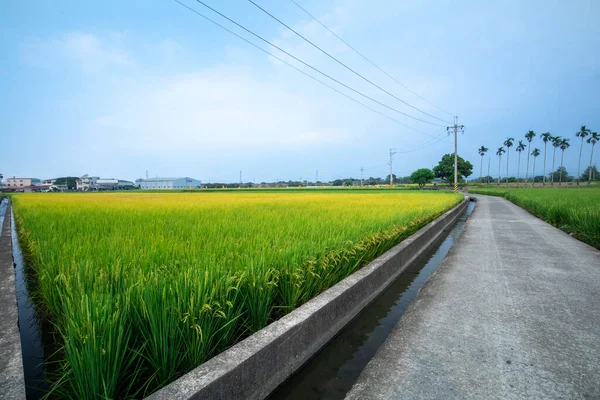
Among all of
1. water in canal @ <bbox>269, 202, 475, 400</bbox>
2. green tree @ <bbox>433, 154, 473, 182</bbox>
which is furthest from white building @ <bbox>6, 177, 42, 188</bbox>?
water in canal @ <bbox>269, 202, 475, 400</bbox>

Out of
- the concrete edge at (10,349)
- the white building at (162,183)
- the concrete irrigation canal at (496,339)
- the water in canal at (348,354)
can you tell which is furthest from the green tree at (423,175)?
the white building at (162,183)

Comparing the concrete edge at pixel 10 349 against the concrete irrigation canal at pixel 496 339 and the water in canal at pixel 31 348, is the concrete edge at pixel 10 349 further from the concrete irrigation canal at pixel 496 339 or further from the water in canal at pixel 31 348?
the concrete irrigation canal at pixel 496 339

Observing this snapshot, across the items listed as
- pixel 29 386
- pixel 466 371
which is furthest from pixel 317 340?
pixel 29 386

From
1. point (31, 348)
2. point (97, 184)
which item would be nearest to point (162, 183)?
point (97, 184)

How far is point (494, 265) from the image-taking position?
4828 mm

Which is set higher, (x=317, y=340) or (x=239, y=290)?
(x=239, y=290)

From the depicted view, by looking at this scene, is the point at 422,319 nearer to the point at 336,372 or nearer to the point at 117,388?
the point at 336,372

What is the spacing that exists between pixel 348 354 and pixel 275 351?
909 millimetres

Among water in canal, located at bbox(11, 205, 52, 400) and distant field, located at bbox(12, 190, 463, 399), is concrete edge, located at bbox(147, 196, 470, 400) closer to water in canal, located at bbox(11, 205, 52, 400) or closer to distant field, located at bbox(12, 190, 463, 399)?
distant field, located at bbox(12, 190, 463, 399)

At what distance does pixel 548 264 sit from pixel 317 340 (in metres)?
4.56

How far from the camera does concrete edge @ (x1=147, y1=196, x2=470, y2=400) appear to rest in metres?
1.48

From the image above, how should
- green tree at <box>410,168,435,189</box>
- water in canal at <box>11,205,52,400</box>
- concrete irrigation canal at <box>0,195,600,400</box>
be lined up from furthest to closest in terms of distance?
green tree at <box>410,168,435,189</box>
water in canal at <box>11,205,52,400</box>
concrete irrigation canal at <box>0,195,600,400</box>

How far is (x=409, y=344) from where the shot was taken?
7.97 ft

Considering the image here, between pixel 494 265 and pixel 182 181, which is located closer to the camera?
pixel 494 265
